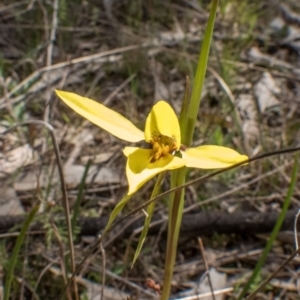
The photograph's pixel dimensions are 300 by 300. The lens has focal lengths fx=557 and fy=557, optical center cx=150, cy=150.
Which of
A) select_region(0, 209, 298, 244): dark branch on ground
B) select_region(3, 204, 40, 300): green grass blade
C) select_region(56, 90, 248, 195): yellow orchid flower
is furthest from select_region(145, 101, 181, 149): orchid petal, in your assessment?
select_region(0, 209, 298, 244): dark branch on ground

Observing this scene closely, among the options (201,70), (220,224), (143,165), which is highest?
(201,70)

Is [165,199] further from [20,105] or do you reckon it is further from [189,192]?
[20,105]

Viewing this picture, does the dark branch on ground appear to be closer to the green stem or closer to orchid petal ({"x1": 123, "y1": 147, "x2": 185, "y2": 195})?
the green stem

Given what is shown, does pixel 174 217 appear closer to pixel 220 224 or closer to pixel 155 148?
pixel 155 148

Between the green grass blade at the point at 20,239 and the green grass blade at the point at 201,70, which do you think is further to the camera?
the green grass blade at the point at 20,239

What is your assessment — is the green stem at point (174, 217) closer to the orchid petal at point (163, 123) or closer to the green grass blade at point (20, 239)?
the orchid petal at point (163, 123)

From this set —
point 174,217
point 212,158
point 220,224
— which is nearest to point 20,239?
point 174,217

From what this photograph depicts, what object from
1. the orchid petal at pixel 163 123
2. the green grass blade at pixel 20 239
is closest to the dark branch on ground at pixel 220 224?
the green grass blade at pixel 20 239
